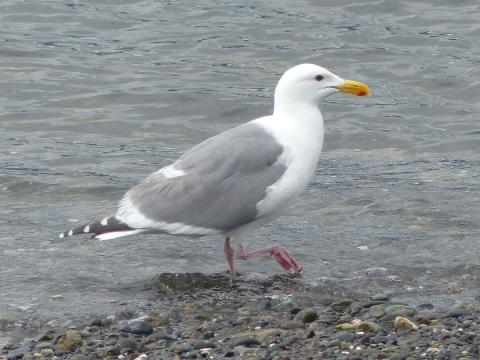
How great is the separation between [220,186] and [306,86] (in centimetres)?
106

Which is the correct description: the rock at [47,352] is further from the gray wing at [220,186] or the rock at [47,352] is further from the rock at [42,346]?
the gray wing at [220,186]

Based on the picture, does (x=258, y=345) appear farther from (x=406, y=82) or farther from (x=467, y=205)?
(x=406, y=82)

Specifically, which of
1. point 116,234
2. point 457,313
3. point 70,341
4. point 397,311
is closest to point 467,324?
point 457,313

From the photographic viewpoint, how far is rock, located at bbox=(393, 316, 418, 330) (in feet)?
23.7

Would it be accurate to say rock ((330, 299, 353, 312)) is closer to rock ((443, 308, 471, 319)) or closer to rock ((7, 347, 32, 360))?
rock ((443, 308, 471, 319))

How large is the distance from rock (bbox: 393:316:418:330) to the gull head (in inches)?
92.3

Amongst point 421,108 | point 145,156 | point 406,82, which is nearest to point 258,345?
point 145,156

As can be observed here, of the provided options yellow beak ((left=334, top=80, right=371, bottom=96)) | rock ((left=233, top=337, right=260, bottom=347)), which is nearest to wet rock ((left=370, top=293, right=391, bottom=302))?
rock ((left=233, top=337, right=260, bottom=347))

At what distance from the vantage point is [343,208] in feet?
35.3

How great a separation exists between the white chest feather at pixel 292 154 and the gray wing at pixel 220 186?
0.17 ft

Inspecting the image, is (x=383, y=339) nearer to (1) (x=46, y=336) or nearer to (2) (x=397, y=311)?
(2) (x=397, y=311)

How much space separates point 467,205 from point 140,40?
728 cm

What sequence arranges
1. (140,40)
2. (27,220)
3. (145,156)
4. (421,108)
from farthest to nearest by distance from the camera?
1. (140,40)
2. (421,108)
3. (145,156)
4. (27,220)

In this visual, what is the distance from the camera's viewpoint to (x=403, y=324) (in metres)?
7.23
